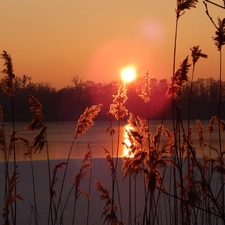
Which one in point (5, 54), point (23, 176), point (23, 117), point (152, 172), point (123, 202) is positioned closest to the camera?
point (152, 172)

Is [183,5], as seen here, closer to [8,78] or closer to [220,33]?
[220,33]

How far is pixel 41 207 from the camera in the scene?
696 centimetres

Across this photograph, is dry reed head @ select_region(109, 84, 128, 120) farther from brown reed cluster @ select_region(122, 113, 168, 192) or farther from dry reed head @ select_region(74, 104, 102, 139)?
brown reed cluster @ select_region(122, 113, 168, 192)

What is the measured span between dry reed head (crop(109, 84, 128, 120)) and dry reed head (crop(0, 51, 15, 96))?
731 mm

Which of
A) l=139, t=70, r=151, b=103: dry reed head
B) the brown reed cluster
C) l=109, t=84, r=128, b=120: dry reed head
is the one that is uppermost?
l=139, t=70, r=151, b=103: dry reed head

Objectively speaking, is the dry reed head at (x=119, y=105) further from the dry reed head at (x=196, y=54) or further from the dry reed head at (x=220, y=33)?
the dry reed head at (x=220, y=33)

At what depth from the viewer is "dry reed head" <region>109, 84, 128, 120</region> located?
3469mm

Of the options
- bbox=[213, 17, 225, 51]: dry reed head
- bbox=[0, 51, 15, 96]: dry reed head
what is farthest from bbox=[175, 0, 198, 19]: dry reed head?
bbox=[0, 51, 15, 96]: dry reed head

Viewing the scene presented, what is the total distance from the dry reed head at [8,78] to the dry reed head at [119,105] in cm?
73

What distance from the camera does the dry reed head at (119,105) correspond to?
3469 millimetres

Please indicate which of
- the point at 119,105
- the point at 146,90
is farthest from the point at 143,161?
the point at 119,105

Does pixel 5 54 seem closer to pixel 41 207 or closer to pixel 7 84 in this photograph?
pixel 7 84

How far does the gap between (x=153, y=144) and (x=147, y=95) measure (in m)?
0.36

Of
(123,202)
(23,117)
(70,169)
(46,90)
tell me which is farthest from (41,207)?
(46,90)
